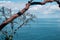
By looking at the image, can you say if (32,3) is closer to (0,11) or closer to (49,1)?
(49,1)

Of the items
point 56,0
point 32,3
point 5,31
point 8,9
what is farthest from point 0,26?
point 8,9

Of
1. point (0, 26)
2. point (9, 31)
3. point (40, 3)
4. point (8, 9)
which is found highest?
point (40, 3)

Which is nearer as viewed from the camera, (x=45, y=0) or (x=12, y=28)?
(x=45, y=0)

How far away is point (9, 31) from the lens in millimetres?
17031

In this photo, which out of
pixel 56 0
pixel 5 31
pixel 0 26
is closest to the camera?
pixel 0 26

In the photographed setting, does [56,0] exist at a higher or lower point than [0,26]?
higher

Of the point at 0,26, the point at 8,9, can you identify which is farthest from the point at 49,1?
the point at 8,9

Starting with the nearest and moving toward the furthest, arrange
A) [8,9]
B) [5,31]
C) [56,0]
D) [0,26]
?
[0,26] < [56,0] < [5,31] < [8,9]

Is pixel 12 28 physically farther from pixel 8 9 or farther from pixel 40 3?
pixel 40 3

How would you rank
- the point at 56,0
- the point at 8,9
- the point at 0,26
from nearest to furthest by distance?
1. the point at 0,26
2. the point at 56,0
3. the point at 8,9

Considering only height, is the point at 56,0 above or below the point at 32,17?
above

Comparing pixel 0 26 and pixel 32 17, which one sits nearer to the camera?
pixel 0 26

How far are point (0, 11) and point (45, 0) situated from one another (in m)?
11.9

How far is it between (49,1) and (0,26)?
3.12 feet
